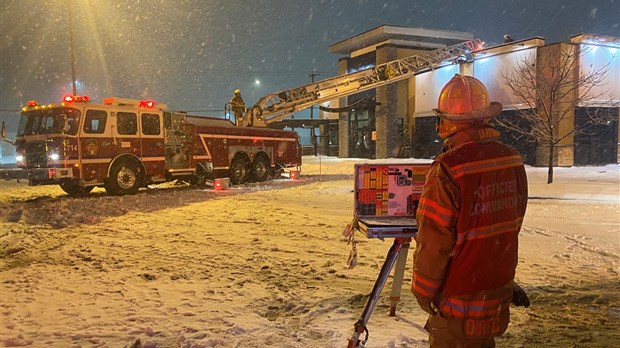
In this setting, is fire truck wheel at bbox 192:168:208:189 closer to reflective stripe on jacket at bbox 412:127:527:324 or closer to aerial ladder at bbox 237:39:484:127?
aerial ladder at bbox 237:39:484:127

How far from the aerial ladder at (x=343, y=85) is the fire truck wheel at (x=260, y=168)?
2.08m

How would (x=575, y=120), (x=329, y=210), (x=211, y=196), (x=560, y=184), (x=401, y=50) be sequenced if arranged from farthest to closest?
(x=401, y=50)
(x=575, y=120)
(x=560, y=184)
(x=211, y=196)
(x=329, y=210)

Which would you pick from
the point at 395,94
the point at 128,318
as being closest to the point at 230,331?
the point at 128,318

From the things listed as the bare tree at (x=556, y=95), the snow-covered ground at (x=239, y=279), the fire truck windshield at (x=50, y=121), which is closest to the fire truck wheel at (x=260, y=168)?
the fire truck windshield at (x=50, y=121)

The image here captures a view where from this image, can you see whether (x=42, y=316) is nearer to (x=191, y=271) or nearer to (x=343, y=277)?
(x=191, y=271)

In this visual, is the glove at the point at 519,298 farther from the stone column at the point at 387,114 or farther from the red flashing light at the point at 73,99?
the stone column at the point at 387,114

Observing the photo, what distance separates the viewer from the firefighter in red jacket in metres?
2.25

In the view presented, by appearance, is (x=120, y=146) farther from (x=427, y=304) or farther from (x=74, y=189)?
(x=427, y=304)

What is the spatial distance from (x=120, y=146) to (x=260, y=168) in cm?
612

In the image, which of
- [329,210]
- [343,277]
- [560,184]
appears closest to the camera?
[343,277]

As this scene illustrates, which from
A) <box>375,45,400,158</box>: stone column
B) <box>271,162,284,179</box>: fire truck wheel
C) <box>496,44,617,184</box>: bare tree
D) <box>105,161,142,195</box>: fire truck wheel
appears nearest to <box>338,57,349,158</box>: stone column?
<box>375,45,400,158</box>: stone column

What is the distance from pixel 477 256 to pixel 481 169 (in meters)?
0.40

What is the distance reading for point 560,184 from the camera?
613 inches

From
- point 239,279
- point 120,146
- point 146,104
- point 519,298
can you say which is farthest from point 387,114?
point 519,298
